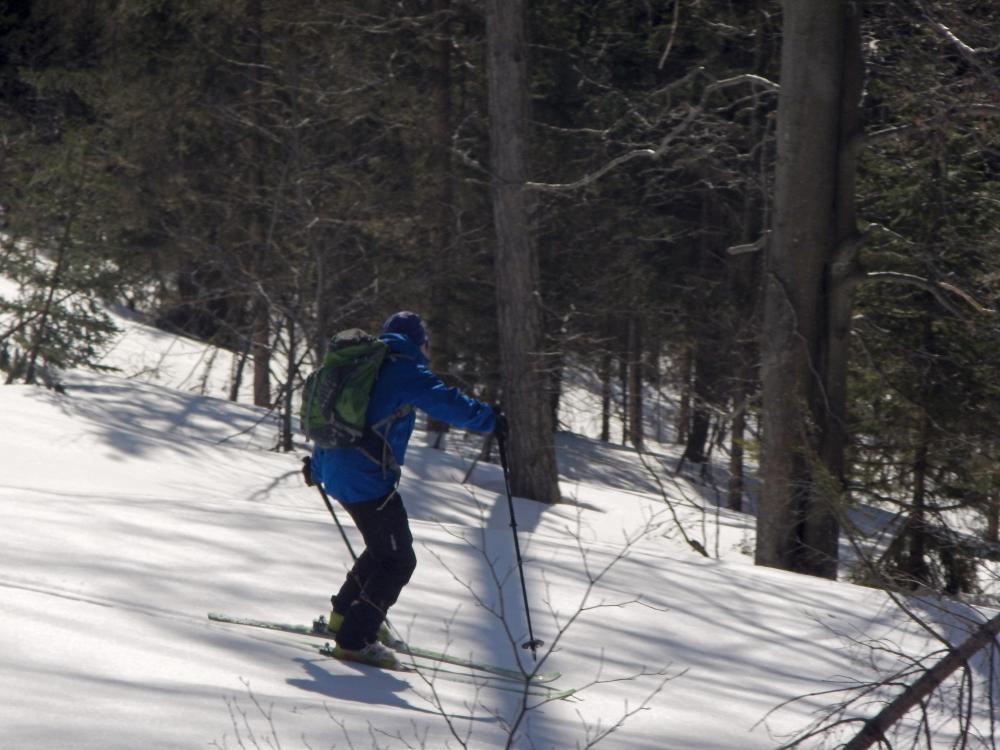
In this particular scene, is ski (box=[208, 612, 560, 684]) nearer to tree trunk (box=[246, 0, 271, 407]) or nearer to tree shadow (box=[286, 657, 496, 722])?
tree shadow (box=[286, 657, 496, 722])

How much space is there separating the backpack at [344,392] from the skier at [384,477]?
2.5 inches

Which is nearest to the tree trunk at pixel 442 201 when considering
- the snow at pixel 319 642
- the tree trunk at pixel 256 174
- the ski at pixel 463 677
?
the tree trunk at pixel 256 174

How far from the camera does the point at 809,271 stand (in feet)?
31.9

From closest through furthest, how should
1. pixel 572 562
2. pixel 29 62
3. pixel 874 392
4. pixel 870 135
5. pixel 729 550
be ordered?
1. pixel 572 562
2. pixel 870 135
3. pixel 874 392
4. pixel 729 550
5. pixel 29 62

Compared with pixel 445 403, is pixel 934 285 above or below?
above

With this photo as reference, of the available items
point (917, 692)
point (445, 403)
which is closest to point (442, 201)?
point (445, 403)

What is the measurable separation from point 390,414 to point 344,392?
0.24 meters

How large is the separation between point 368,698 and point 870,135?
669cm

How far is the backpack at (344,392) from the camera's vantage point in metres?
5.57

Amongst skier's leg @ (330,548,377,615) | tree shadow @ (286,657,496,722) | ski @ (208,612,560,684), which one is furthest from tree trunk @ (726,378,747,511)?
tree shadow @ (286,657,496,722)

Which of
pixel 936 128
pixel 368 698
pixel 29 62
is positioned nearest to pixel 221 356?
pixel 29 62

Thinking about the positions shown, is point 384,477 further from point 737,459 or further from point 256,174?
point 256,174

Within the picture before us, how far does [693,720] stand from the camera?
5.33m

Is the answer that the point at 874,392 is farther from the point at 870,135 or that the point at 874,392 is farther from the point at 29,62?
the point at 29,62
